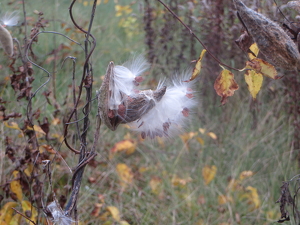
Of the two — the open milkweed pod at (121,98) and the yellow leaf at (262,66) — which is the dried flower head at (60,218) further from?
the yellow leaf at (262,66)

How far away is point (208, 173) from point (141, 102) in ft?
6.03

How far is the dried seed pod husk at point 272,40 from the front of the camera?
110 centimetres

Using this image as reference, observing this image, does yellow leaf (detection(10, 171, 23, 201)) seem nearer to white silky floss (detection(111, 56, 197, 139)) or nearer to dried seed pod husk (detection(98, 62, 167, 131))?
white silky floss (detection(111, 56, 197, 139))

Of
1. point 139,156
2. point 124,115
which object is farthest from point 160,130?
point 139,156

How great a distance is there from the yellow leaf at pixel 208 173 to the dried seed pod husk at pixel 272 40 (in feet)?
6.16

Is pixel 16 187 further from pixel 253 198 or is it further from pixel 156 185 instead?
pixel 253 198

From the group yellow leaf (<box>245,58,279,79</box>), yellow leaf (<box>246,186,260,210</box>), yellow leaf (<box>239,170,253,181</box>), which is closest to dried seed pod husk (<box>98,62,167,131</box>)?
yellow leaf (<box>245,58,279,79</box>)

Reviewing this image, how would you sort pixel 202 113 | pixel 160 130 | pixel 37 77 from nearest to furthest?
pixel 160 130, pixel 37 77, pixel 202 113

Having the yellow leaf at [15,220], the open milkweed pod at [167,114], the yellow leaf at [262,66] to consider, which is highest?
the yellow leaf at [262,66]

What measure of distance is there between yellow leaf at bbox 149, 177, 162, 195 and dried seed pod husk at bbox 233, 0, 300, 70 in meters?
1.77

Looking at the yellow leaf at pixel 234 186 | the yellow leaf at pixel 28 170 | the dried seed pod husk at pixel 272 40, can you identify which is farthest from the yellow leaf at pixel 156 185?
the dried seed pod husk at pixel 272 40

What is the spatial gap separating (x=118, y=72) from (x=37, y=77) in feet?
7.06

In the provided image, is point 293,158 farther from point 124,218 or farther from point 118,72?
point 118,72

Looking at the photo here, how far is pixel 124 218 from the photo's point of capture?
8.12 ft
